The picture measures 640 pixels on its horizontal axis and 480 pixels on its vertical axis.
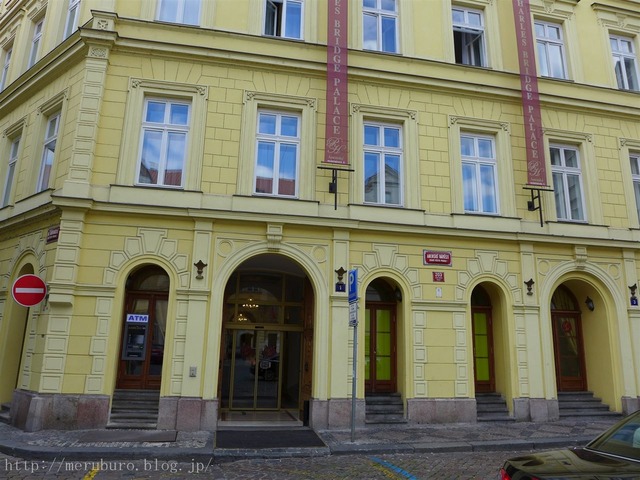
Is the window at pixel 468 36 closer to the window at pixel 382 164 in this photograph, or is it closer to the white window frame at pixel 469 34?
the white window frame at pixel 469 34

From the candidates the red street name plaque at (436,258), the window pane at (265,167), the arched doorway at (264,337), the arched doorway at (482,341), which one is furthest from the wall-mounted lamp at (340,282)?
the arched doorway at (482,341)

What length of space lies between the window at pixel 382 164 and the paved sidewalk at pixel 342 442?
5.58m

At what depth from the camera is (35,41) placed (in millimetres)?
14094

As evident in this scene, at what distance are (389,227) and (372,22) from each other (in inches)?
240

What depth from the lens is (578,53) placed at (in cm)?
1401

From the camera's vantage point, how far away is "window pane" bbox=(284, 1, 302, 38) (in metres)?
12.4

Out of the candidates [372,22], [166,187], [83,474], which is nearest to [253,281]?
[166,187]

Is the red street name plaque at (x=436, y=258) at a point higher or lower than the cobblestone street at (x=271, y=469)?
higher

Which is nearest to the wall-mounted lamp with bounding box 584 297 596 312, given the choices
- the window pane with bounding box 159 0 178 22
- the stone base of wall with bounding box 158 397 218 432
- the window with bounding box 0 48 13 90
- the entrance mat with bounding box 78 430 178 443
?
the stone base of wall with bounding box 158 397 218 432

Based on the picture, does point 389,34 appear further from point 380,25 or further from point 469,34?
point 469,34

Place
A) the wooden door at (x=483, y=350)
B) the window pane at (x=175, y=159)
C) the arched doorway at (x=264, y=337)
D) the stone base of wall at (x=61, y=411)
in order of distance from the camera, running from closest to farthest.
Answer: the stone base of wall at (x=61, y=411), the window pane at (x=175, y=159), the wooden door at (x=483, y=350), the arched doorway at (x=264, y=337)

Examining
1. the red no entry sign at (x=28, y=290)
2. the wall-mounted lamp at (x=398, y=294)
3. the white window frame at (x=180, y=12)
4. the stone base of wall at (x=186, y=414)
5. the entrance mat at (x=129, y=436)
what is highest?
the white window frame at (x=180, y=12)

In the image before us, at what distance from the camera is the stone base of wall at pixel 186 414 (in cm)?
953

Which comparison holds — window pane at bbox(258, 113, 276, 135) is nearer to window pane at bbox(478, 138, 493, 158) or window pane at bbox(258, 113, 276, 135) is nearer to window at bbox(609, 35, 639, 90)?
window pane at bbox(478, 138, 493, 158)
